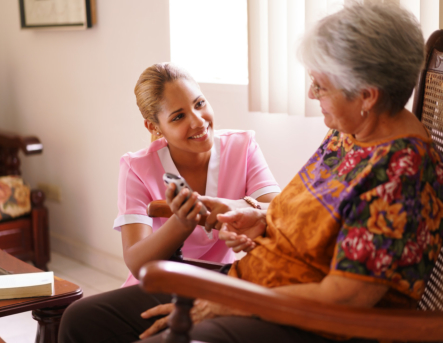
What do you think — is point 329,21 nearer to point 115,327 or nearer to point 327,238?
point 327,238

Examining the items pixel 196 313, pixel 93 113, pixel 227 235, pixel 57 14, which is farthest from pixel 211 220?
pixel 57 14

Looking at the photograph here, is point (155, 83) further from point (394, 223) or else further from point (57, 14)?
point (57, 14)

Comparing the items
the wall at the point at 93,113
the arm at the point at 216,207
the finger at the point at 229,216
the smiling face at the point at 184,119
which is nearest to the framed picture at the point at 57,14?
the wall at the point at 93,113

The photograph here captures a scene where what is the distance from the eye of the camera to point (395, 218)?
0.96 m

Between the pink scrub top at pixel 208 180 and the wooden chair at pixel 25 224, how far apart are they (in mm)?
1711

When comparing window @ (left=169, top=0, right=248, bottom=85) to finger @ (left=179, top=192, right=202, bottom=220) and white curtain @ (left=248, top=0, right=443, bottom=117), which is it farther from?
finger @ (left=179, top=192, right=202, bottom=220)

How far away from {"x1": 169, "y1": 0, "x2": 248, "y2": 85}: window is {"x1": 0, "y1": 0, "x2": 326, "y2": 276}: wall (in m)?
0.07

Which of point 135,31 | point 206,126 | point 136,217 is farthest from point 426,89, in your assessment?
point 135,31

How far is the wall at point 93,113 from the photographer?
7.56 ft

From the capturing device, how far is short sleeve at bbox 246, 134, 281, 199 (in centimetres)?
168

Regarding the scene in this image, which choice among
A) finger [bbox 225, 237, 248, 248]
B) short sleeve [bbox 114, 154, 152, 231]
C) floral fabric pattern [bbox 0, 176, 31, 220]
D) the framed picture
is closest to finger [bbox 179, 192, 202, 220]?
finger [bbox 225, 237, 248, 248]

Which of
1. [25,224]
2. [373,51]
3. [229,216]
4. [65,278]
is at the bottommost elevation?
[65,278]

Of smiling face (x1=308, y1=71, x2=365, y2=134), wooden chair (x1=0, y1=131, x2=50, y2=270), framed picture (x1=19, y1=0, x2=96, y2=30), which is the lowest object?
wooden chair (x1=0, y1=131, x2=50, y2=270)

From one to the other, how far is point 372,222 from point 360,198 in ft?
A: 0.18
